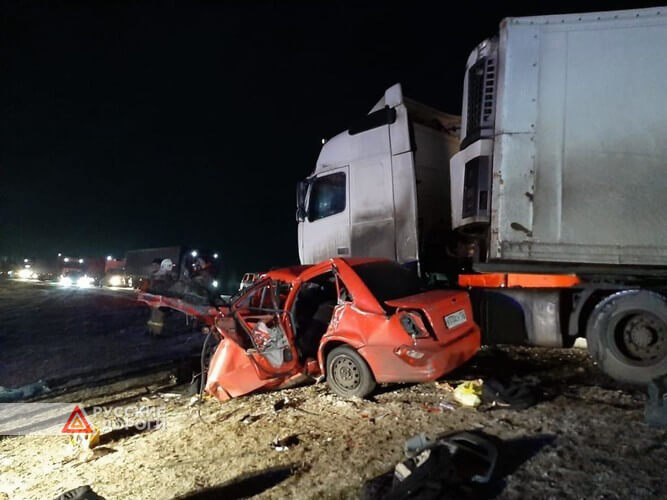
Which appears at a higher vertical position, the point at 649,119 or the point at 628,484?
the point at 649,119

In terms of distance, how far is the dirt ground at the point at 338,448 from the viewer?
2.95 m

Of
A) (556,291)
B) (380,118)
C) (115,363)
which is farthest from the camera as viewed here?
(115,363)

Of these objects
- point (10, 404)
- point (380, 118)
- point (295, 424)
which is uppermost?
point (380, 118)

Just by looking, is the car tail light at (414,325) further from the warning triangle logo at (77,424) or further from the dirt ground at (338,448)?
the warning triangle logo at (77,424)

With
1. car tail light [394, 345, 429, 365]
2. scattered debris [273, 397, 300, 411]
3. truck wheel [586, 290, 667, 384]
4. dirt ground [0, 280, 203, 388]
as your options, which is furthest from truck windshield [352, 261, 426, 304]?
dirt ground [0, 280, 203, 388]

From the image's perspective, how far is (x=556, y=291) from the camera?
4957 mm

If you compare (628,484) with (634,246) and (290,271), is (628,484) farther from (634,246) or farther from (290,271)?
(290,271)

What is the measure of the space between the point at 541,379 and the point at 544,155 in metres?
2.46

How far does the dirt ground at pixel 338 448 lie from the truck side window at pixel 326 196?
2973 mm

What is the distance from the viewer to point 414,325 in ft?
14.0

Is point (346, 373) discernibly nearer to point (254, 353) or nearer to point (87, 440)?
point (254, 353)

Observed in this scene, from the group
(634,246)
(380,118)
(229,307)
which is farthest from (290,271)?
(634,246)

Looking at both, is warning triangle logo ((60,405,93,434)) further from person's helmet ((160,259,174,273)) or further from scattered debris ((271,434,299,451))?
person's helmet ((160,259,174,273))

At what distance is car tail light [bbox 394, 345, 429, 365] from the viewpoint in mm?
4188
